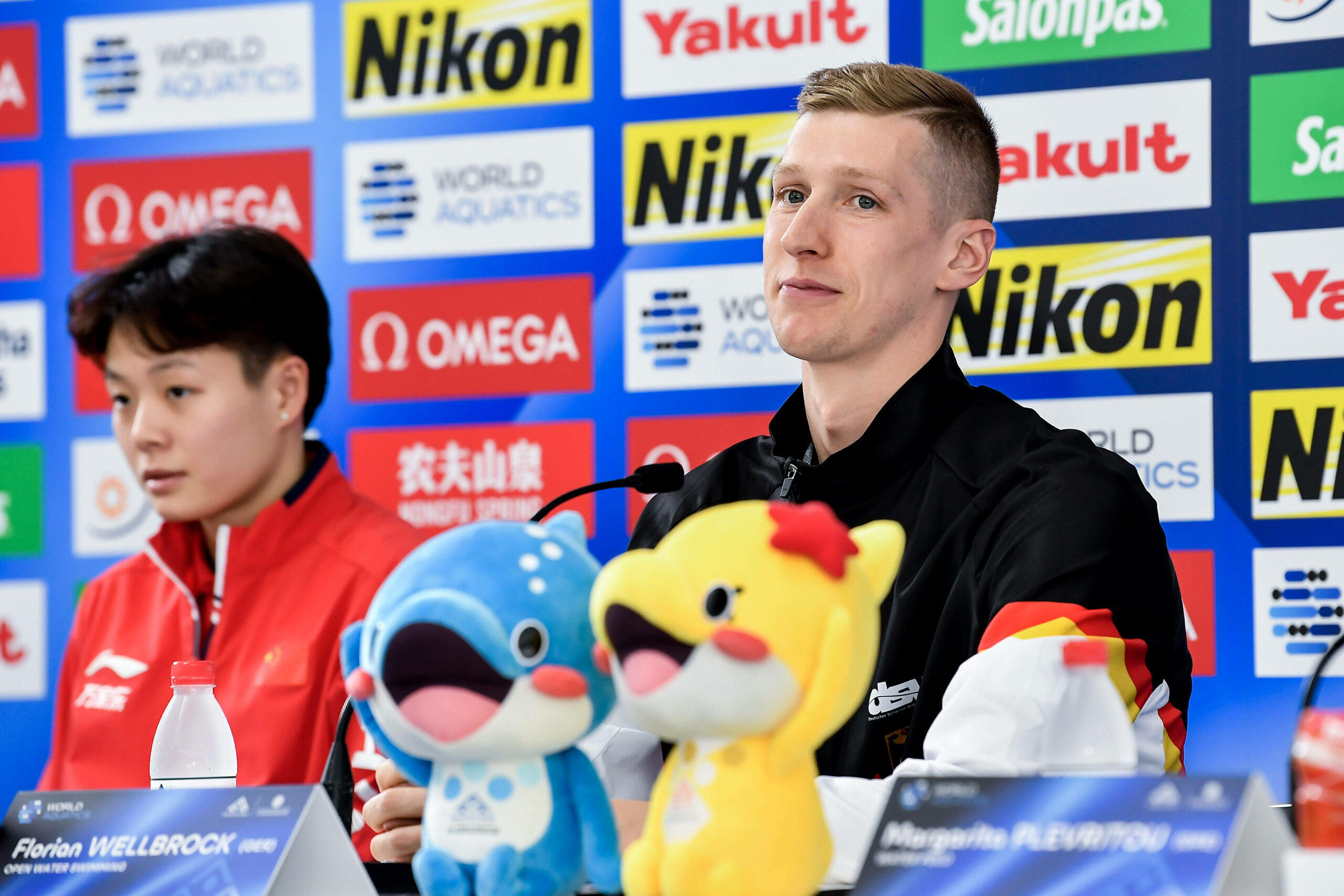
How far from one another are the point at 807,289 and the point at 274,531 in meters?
0.92

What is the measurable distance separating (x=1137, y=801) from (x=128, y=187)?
217cm

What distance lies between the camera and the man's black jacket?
1.18 m

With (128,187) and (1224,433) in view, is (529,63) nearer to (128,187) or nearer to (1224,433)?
(128,187)

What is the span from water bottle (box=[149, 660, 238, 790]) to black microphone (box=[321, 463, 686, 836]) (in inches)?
6.6

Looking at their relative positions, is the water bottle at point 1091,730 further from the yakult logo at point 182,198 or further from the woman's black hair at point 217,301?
the yakult logo at point 182,198

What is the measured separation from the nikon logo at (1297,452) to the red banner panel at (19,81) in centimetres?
205

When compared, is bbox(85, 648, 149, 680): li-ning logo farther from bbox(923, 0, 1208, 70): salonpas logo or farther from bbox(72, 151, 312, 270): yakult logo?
bbox(923, 0, 1208, 70): salonpas logo

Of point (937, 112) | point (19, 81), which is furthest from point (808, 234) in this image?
point (19, 81)

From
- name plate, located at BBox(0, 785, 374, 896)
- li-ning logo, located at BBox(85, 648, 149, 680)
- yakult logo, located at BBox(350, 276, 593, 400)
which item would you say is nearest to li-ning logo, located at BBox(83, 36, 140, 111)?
yakult logo, located at BBox(350, 276, 593, 400)

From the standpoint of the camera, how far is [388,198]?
7.47 ft

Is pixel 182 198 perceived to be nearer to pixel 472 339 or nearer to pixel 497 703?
pixel 472 339

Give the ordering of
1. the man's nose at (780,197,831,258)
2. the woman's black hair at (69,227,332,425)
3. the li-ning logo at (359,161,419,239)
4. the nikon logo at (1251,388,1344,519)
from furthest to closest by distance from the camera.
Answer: the li-ning logo at (359,161,419,239), the woman's black hair at (69,227,332,425), the nikon logo at (1251,388,1344,519), the man's nose at (780,197,831,258)

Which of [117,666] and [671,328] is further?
[671,328]

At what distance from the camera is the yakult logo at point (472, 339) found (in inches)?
86.4
